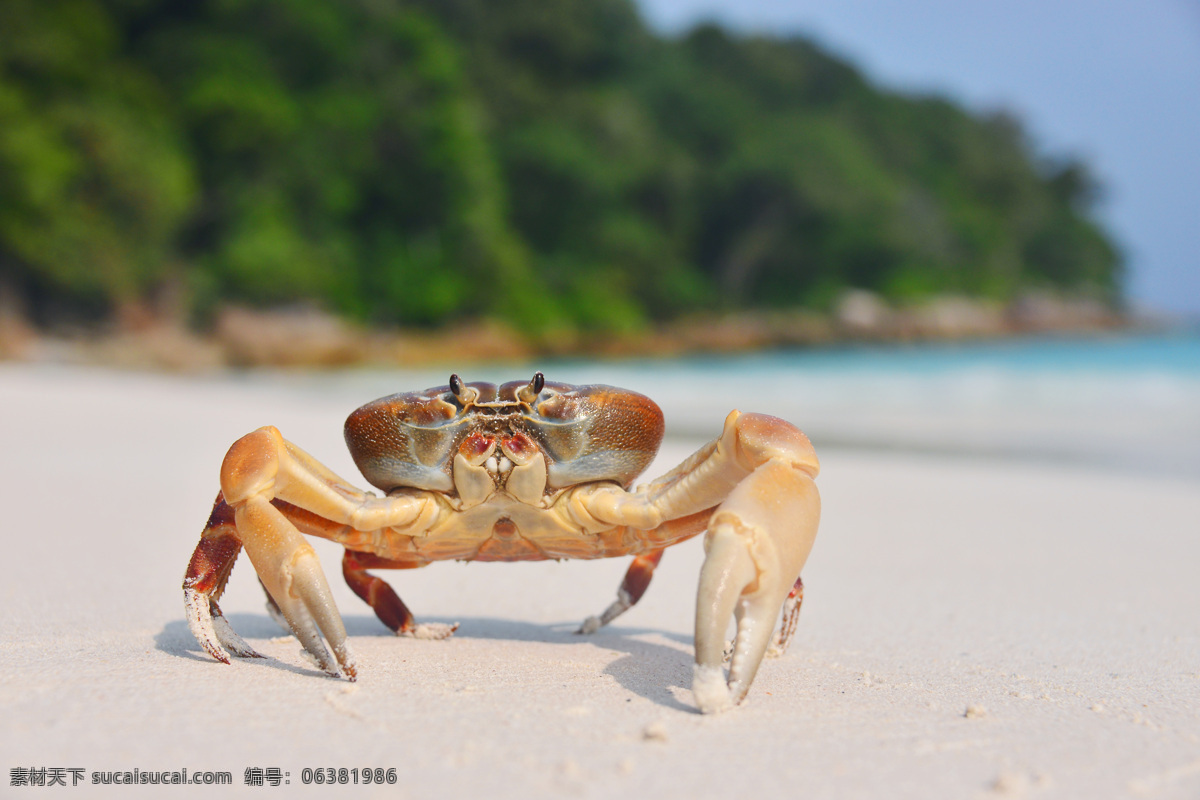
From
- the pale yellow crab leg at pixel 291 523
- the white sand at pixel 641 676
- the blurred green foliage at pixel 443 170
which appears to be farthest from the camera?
the blurred green foliage at pixel 443 170

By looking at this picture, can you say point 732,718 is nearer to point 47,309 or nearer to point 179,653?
point 179,653

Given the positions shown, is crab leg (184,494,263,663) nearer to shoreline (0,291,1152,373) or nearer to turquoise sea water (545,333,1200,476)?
turquoise sea water (545,333,1200,476)

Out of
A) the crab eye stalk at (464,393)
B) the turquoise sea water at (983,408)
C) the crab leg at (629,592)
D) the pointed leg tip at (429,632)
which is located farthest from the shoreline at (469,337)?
the crab eye stalk at (464,393)

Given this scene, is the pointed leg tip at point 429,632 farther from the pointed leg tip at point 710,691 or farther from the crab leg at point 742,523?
the pointed leg tip at point 710,691

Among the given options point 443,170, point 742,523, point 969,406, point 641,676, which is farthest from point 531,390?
point 443,170

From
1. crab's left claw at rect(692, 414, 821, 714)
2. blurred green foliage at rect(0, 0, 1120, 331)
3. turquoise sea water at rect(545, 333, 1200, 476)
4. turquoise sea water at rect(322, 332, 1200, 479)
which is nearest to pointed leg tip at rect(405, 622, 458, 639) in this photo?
crab's left claw at rect(692, 414, 821, 714)

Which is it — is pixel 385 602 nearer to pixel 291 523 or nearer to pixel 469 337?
pixel 291 523

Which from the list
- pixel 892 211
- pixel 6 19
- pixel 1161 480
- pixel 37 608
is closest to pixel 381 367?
pixel 6 19
